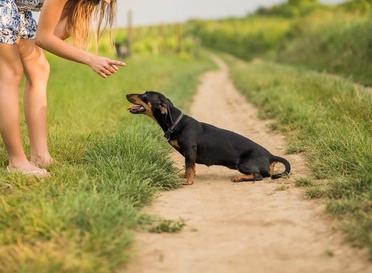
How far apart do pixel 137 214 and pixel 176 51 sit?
3507cm

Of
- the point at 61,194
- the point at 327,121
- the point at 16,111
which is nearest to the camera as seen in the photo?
the point at 61,194

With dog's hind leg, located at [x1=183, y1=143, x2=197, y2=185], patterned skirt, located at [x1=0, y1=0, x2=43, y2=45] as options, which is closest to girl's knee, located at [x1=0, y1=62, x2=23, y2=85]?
patterned skirt, located at [x1=0, y1=0, x2=43, y2=45]

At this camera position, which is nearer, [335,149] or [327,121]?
[335,149]

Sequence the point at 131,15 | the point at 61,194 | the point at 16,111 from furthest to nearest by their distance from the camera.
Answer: the point at 131,15 < the point at 16,111 < the point at 61,194

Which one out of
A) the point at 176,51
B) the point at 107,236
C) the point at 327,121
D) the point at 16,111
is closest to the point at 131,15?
the point at 176,51

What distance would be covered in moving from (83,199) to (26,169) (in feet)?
4.99

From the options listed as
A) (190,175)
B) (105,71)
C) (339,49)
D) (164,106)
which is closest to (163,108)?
(164,106)

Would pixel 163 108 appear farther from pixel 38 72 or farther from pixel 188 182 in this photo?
pixel 38 72

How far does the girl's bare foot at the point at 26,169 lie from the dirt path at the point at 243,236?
99 cm

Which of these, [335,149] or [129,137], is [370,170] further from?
[129,137]

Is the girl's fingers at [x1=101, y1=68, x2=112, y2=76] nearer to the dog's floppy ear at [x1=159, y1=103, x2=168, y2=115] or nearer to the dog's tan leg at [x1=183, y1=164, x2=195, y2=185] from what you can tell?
the dog's floppy ear at [x1=159, y1=103, x2=168, y2=115]

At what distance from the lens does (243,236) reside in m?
3.56

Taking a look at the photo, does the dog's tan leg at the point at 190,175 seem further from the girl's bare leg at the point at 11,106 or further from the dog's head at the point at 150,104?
the girl's bare leg at the point at 11,106

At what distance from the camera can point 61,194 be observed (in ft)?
12.1
